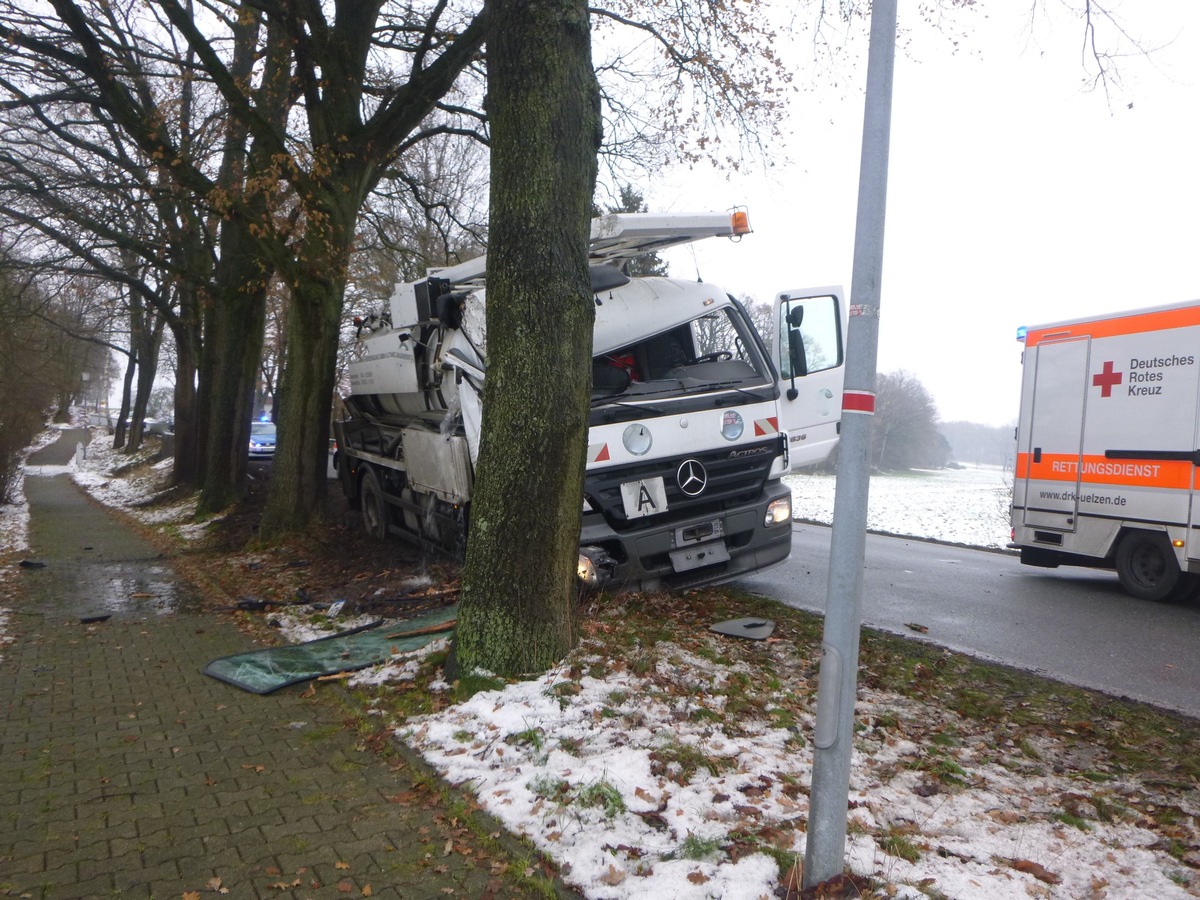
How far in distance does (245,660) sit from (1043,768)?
504cm

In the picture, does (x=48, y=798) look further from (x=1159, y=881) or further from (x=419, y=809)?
(x=1159, y=881)

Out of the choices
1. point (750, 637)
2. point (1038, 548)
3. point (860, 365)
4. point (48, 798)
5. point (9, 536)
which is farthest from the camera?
point (9, 536)

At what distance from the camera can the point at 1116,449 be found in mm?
9836

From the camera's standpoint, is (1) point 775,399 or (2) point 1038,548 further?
(2) point 1038,548

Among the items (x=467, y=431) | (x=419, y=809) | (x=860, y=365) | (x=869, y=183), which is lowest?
(x=419, y=809)

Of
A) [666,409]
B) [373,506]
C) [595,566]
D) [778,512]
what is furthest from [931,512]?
[595,566]

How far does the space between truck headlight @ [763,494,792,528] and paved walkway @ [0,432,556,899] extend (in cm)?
412

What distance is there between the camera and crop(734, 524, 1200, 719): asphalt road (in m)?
6.52

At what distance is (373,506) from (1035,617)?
7574 mm

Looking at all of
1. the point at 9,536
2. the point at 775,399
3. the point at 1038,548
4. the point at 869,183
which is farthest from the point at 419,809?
the point at 9,536

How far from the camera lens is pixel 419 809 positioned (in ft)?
13.7

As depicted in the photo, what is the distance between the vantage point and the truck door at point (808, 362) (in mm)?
8438

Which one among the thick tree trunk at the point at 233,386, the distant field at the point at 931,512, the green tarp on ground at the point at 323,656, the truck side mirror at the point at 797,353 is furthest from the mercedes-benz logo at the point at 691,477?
the thick tree trunk at the point at 233,386

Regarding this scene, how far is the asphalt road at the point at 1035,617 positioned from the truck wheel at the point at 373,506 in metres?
4.48
